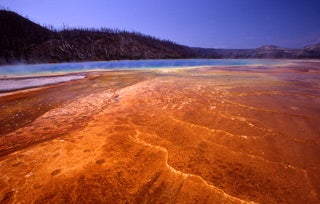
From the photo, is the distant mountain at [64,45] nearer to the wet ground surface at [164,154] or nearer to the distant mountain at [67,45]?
the distant mountain at [67,45]

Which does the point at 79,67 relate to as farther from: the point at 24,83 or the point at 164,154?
the point at 164,154

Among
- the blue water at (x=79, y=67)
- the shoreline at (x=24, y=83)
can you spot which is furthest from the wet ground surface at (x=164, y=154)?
the blue water at (x=79, y=67)

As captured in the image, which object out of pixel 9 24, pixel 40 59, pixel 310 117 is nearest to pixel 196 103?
pixel 310 117

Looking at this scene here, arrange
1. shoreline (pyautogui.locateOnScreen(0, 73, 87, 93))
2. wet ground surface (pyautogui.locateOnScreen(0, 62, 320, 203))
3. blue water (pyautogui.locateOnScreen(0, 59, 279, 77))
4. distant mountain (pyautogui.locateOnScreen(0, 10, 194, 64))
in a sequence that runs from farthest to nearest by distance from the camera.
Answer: distant mountain (pyautogui.locateOnScreen(0, 10, 194, 64))
blue water (pyautogui.locateOnScreen(0, 59, 279, 77))
shoreline (pyautogui.locateOnScreen(0, 73, 87, 93))
wet ground surface (pyautogui.locateOnScreen(0, 62, 320, 203))

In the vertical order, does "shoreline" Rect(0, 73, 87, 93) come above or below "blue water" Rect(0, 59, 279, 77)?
above

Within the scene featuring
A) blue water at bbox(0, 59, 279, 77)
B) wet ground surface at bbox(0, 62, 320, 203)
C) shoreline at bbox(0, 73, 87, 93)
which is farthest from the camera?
blue water at bbox(0, 59, 279, 77)

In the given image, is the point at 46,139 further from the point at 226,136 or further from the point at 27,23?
the point at 27,23

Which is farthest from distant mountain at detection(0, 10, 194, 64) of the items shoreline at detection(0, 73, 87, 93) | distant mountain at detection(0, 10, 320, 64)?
shoreline at detection(0, 73, 87, 93)

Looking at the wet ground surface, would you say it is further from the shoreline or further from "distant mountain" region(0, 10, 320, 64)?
"distant mountain" region(0, 10, 320, 64)
